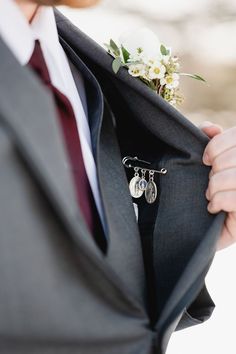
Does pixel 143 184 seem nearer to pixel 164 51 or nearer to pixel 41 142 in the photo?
pixel 164 51

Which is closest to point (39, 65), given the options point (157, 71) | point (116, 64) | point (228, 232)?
point (116, 64)

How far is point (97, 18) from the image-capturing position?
16.7 ft

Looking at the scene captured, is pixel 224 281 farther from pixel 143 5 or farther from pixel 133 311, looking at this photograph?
pixel 143 5

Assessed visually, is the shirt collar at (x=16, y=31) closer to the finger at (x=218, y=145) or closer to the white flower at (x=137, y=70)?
the white flower at (x=137, y=70)

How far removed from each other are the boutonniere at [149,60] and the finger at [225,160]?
0.66 ft

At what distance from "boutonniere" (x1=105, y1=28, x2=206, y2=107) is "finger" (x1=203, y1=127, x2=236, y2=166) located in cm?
17

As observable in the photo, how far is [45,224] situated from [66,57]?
0.43m

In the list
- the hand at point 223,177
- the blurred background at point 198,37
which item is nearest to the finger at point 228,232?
the hand at point 223,177

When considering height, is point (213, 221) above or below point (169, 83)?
below

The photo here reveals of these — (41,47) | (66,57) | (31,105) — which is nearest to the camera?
(31,105)

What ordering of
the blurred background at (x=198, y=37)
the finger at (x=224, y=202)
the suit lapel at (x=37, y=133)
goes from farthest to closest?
the blurred background at (x=198, y=37)
the finger at (x=224, y=202)
the suit lapel at (x=37, y=133)

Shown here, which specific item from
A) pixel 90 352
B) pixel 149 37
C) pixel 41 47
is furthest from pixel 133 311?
pixel 149 37

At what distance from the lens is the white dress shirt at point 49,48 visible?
89cm

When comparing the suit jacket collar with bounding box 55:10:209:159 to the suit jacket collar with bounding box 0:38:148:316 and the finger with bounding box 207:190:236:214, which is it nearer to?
the finger with bounding box 207:190:236:214
